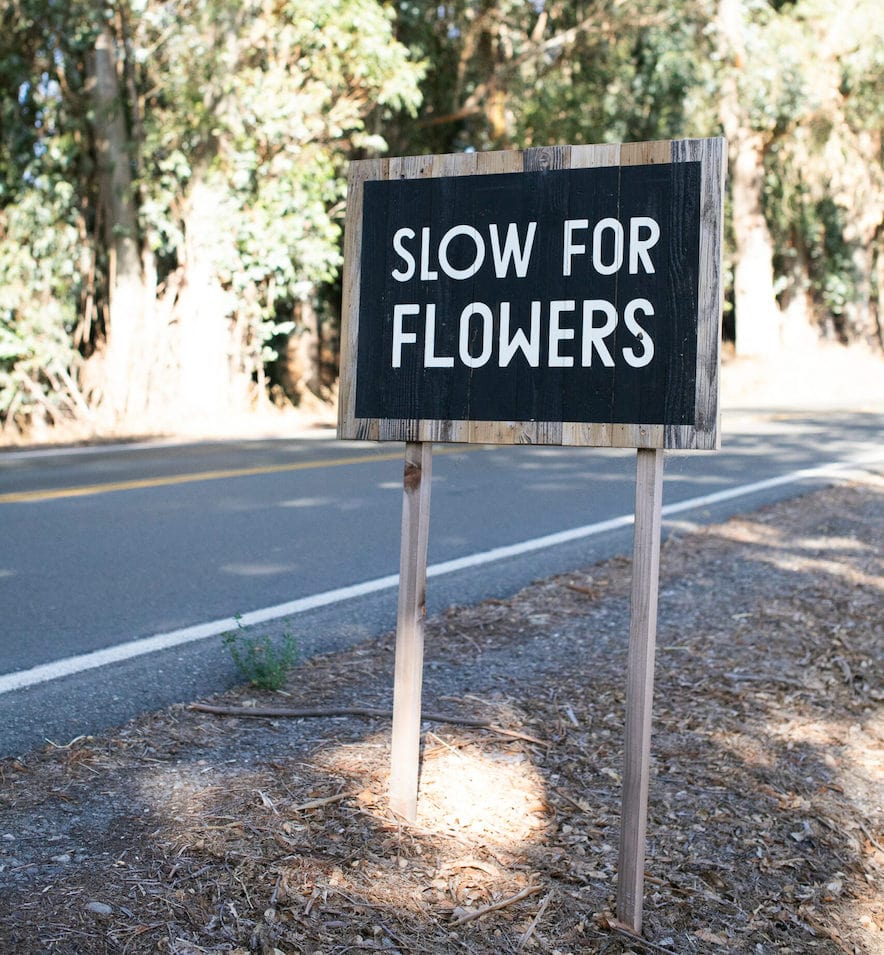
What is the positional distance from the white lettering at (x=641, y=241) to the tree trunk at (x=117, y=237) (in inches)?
510

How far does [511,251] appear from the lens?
318cm

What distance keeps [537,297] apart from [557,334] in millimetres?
116

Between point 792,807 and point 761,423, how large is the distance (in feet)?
42.4

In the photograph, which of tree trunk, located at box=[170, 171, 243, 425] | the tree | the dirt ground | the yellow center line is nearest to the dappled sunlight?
the dirt ground

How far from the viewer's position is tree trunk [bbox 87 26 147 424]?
50.7 feet

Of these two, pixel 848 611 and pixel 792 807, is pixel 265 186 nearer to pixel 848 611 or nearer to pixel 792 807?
pixel 848 611

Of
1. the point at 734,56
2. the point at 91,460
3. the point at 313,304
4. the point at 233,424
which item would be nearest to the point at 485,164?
the point at 91,460

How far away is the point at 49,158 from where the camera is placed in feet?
52.4

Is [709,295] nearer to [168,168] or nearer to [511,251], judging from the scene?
[511,251]

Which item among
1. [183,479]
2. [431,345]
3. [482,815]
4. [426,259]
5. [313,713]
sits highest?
[426,259]

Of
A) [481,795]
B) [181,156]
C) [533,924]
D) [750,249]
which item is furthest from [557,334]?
[750,249]

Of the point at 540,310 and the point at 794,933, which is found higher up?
the point at 540,310

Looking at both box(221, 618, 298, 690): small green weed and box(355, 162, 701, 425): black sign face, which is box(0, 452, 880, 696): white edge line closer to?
box(221, 618, 298, 690): small green weed

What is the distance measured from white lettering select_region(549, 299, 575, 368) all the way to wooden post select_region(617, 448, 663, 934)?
0.34m
